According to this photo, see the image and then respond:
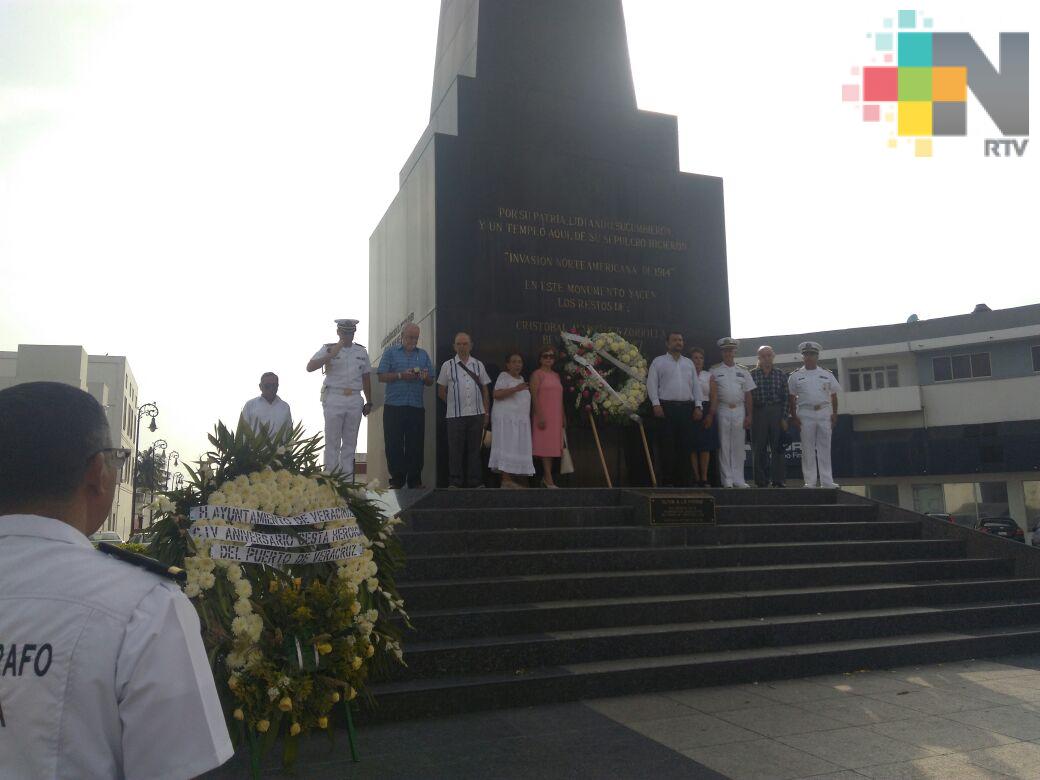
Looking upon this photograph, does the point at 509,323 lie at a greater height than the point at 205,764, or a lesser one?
greater

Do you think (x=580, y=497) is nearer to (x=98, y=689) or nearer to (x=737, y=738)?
(x=737, y=738)

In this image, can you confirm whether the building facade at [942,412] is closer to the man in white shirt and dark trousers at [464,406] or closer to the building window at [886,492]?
the building window at [886,492]

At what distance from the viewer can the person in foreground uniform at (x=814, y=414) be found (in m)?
11.0

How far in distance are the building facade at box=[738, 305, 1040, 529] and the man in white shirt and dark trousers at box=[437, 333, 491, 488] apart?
29.8 m

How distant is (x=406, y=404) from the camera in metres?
9.66

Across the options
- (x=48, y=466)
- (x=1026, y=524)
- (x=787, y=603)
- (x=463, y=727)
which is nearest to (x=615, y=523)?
(x=787, y=603)

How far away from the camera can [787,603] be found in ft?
23.7

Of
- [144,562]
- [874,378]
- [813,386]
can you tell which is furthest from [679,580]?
[874,378]

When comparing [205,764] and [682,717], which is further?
[682,717]

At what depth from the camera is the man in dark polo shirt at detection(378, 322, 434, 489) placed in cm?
965

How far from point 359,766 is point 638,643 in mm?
2610

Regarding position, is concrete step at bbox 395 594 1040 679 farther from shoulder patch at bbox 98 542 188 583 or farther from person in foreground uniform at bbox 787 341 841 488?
shoulder patch at bbox 98 542 188 583

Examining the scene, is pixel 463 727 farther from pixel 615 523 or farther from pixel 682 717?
pixel 615 523

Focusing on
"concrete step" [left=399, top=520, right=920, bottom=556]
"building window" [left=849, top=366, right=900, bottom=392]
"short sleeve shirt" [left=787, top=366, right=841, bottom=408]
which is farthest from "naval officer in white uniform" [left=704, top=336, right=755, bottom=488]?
"building window" [left=849, top=366, right=900, bottom=392]
